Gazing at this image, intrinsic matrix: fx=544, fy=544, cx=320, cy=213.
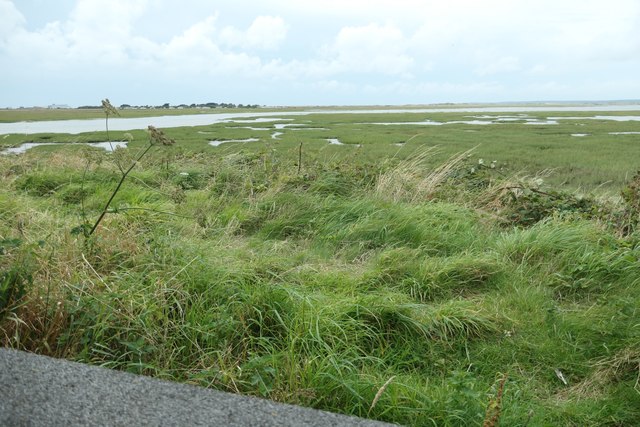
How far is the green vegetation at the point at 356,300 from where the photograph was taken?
96.4 inches

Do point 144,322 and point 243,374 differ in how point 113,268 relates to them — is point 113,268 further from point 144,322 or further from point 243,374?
point 243,374

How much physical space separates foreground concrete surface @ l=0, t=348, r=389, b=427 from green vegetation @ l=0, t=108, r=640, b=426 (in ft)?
1.15

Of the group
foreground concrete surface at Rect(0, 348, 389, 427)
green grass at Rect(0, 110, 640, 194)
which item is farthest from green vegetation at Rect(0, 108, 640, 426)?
green grass at Rect(0, 110, 640, 194)

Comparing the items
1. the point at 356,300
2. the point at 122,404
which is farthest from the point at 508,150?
the point at 122,404

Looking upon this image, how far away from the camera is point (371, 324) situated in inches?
121

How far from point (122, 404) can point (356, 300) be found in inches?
61.6

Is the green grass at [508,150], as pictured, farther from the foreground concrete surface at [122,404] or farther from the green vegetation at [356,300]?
the foreground concrete surface at [122,404]

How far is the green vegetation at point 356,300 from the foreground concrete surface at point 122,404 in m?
0.35

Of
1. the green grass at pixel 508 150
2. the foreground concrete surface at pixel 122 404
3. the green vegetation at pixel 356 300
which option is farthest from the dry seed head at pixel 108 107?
the green grass at pixel 508 150

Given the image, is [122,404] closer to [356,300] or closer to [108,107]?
[356,300]

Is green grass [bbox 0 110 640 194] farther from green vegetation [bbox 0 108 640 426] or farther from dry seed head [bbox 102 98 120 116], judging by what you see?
dry seed head [bbox 102 98 120 116]

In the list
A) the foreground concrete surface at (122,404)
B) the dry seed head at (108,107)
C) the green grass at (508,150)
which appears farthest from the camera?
the green grass at (508,150)

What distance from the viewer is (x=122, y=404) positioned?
1.96 metres

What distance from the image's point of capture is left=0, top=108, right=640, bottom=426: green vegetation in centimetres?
245
